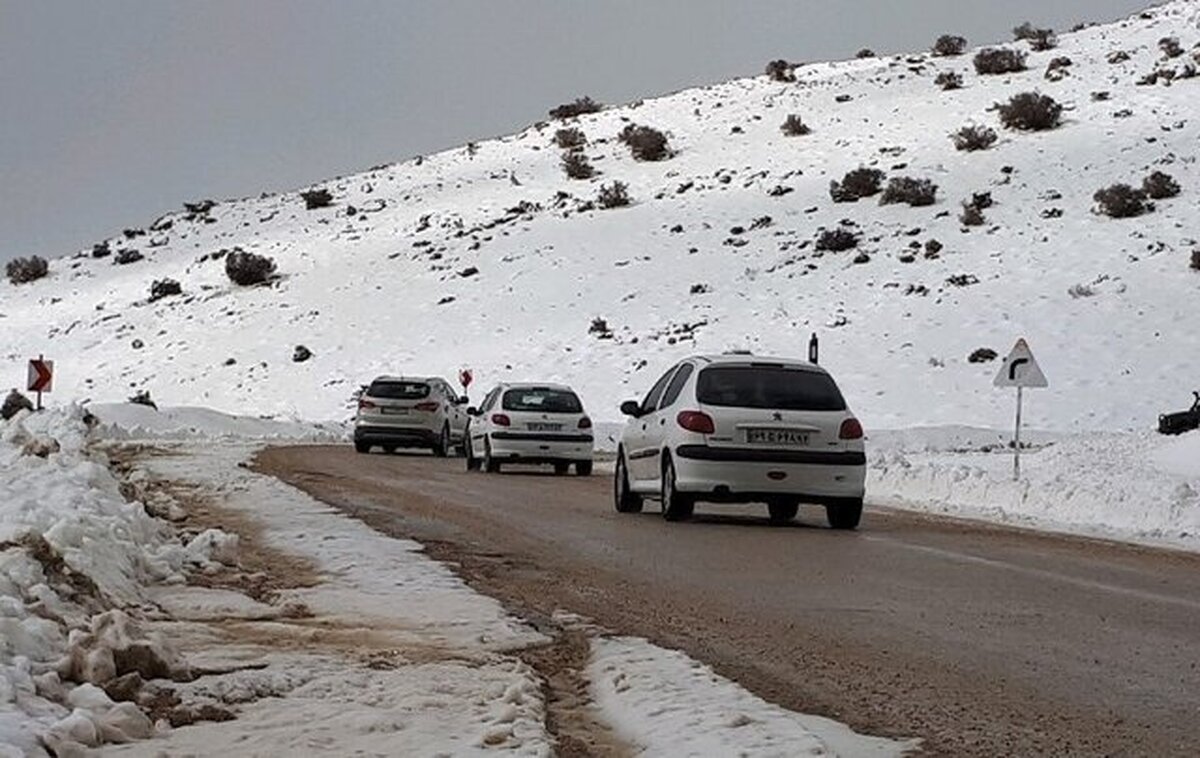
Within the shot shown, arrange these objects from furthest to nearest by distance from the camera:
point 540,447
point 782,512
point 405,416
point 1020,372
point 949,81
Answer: point 949,81 < point 405,416 < point 540,447 < point 1020,372 < point 782,512

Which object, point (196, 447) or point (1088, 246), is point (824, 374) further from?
point (1088, 246)

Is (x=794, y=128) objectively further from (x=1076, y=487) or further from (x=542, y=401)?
(x=1076, y=487)

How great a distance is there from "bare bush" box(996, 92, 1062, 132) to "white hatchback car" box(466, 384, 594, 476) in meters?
51.2

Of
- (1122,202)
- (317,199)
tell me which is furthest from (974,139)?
(317,199)

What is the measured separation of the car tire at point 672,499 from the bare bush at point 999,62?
77604 mm

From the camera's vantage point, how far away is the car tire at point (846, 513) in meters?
18.3

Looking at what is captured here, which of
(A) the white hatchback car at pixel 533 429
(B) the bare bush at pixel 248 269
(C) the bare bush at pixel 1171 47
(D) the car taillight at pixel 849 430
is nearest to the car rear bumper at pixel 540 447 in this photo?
(A) the white hatchback car at pixel 533 429

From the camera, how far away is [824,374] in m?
18.8

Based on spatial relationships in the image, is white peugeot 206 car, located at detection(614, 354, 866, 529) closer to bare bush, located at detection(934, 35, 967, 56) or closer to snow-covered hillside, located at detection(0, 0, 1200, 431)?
snow-covered hillside, located at detection(0, 0, 1200, 431)

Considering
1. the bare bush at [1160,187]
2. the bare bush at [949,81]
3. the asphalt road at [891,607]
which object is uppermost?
the bare bush at [949,81]

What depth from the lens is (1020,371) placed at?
82.9 ft

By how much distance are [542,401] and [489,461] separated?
138 centimetres

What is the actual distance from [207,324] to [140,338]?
274 cm

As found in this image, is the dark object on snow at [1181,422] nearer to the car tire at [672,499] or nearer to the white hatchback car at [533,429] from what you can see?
the white hatchback car at [533,429]
